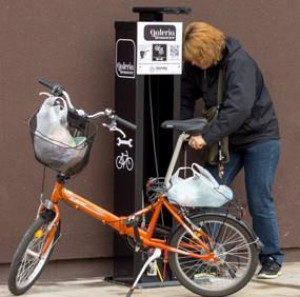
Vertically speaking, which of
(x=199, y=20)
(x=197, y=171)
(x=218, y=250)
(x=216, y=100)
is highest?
(x=199, y=20)

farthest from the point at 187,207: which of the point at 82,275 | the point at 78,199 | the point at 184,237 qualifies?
the point at 82,275

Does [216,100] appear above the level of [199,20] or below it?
below

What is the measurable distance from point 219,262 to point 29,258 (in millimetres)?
1207

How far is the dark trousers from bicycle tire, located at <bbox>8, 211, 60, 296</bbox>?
145 cm

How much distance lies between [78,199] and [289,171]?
81.1 inches

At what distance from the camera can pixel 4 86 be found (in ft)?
21.7

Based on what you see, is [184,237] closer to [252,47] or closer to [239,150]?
[239,150]

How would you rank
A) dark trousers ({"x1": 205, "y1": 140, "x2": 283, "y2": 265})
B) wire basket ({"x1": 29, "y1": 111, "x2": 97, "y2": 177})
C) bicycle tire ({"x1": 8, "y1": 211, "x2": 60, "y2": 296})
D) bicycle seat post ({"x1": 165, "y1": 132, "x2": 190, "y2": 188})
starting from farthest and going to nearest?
dark trousers ({"x1": 205, "y1": 140, "x2": 283, "y2": 265}), bicycle seat post ({"x1": 165, "y1": 132, "x2": 190, "y2": 188}), bicycle tire ({"x1": 8, "y1": 211, "x2": 60, "y2": 296}), wire basket ({"x1": 29, "y1": 111, "x2": 97, "y2": 177})

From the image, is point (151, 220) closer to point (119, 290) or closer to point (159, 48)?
point (119, 290)

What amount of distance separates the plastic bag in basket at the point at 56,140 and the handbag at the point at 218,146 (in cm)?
113

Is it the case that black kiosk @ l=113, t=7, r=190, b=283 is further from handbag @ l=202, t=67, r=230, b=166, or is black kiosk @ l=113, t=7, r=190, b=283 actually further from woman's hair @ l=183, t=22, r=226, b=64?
handbag @ l=202, t=67, r=230, b=166

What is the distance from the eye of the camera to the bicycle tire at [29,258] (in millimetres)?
5969

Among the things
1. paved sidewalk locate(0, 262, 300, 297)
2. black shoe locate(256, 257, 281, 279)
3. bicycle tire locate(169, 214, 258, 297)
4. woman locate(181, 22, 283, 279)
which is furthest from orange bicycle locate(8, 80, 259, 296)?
black shoe locate(256, 257, 281, 279)

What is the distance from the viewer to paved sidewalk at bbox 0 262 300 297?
650 centimetres
